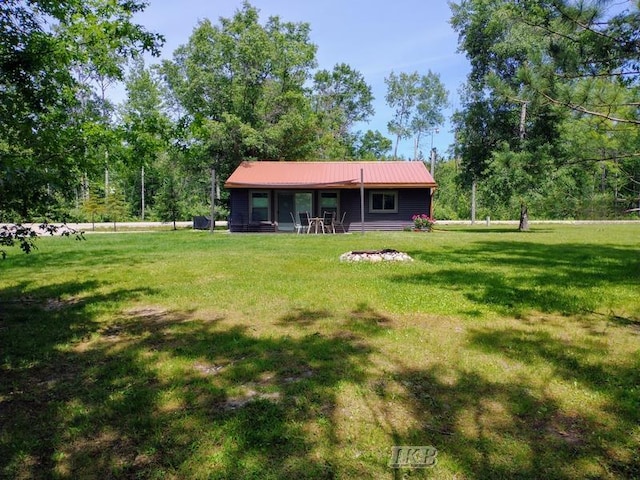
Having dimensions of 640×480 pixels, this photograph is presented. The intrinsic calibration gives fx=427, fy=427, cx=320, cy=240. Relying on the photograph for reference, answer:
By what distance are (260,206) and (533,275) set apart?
13.6 meters

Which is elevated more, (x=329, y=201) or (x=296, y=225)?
(x=329, y=201)

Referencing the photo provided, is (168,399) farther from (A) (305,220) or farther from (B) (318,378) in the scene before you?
(A) (305,220)

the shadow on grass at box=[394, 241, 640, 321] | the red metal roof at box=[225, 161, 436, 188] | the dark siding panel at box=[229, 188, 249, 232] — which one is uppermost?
the red metal roof at box=[225, 161, 436, 188]

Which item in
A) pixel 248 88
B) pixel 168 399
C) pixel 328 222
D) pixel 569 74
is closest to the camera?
pixel 168 399

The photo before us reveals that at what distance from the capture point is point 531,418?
7.88 ft

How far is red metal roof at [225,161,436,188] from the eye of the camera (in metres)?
17.9

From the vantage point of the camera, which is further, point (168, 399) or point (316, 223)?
point (316, 223)

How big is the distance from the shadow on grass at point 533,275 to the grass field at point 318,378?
0.06m

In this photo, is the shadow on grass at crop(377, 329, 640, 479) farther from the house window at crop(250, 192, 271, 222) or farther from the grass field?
the house window at crop(250, 192, 271, 222)

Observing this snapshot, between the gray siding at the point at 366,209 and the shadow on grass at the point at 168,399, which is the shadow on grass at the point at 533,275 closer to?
the shadow on grass at the point at 168,399

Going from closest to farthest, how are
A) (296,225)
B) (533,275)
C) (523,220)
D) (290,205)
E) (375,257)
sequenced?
(533,275), (375,257), (296,225), (290,205), (523,220)

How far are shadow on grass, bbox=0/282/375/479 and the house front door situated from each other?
577 inches

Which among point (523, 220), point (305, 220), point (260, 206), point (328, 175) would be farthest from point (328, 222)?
point (523, 220)

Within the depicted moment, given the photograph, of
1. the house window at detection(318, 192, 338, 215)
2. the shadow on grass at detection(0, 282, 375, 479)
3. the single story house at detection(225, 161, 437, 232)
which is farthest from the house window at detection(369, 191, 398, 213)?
the shadow on grass at detection(0, 282, 375, 479)
